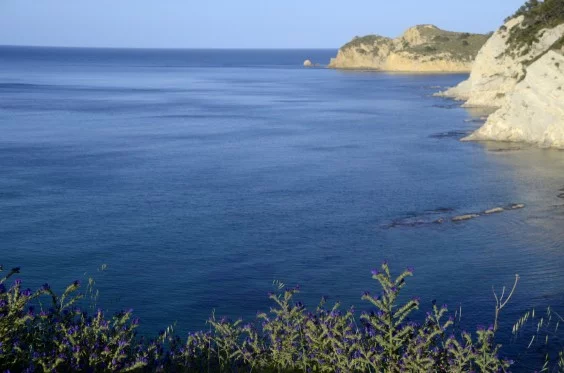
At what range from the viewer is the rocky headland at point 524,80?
156 feet

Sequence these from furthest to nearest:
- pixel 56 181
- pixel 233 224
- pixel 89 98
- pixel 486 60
→ pixel 89 98
pixel 486 60
pixel 56 181
pixel 233 224

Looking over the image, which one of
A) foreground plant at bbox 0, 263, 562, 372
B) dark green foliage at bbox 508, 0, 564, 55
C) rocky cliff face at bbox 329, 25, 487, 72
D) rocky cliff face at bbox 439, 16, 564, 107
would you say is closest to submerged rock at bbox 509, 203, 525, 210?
foreground plant at bbox 0, 263, 562, 372

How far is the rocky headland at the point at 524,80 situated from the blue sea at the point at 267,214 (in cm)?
214

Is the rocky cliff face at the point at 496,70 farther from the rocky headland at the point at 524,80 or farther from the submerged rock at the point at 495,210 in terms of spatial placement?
the submerged rock at the point at 495,210

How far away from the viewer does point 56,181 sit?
37719 millimetres

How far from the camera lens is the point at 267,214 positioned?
3095cm

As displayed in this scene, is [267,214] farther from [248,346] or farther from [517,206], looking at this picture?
[248,346]

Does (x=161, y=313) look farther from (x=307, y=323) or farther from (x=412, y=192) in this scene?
(x=412, y=192)

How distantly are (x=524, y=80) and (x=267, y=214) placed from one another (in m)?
26.6

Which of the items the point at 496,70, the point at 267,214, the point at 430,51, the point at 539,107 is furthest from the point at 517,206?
the point at 430,51

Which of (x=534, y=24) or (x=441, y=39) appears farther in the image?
(x=441, y=39)

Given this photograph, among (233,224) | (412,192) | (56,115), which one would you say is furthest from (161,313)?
(56,115)

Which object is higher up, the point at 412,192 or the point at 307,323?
the point at 307,323

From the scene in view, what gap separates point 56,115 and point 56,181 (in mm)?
35964
